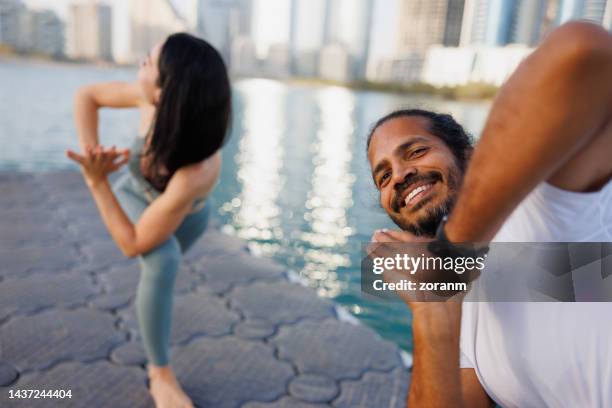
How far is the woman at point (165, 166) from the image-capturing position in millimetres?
1498

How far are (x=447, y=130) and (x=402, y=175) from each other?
0.17 metres

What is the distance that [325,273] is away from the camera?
3578 mm

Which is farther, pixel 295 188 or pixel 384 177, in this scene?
pixel 295 188

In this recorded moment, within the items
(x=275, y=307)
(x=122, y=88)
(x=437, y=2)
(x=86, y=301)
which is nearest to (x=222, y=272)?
(x=275, y=307)

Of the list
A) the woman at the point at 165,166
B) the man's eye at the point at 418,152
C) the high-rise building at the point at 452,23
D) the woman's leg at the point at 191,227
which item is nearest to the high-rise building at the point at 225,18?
the high-rise building at the point at 452,23

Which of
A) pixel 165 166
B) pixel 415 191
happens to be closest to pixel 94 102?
pixel 165 166

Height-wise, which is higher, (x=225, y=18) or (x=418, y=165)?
(x=225, y=18)

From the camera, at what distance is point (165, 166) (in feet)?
5.13

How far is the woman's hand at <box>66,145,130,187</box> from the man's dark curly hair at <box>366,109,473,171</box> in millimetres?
897

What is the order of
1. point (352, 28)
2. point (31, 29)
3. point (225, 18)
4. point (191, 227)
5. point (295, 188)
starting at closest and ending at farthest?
1. point (191, 227)
2. point (295, 188)
3. point (225, 18)
4. point (31, 29)
5. point (352, 28)

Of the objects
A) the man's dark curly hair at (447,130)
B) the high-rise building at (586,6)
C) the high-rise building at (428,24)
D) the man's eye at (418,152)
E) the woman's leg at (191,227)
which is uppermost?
the high-rise building at (428,24)

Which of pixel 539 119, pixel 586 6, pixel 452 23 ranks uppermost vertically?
pixel 452 23

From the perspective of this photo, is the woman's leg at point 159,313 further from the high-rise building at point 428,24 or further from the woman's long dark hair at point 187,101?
the high-rise building at point 428,24

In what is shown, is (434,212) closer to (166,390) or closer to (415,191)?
(415,191)
